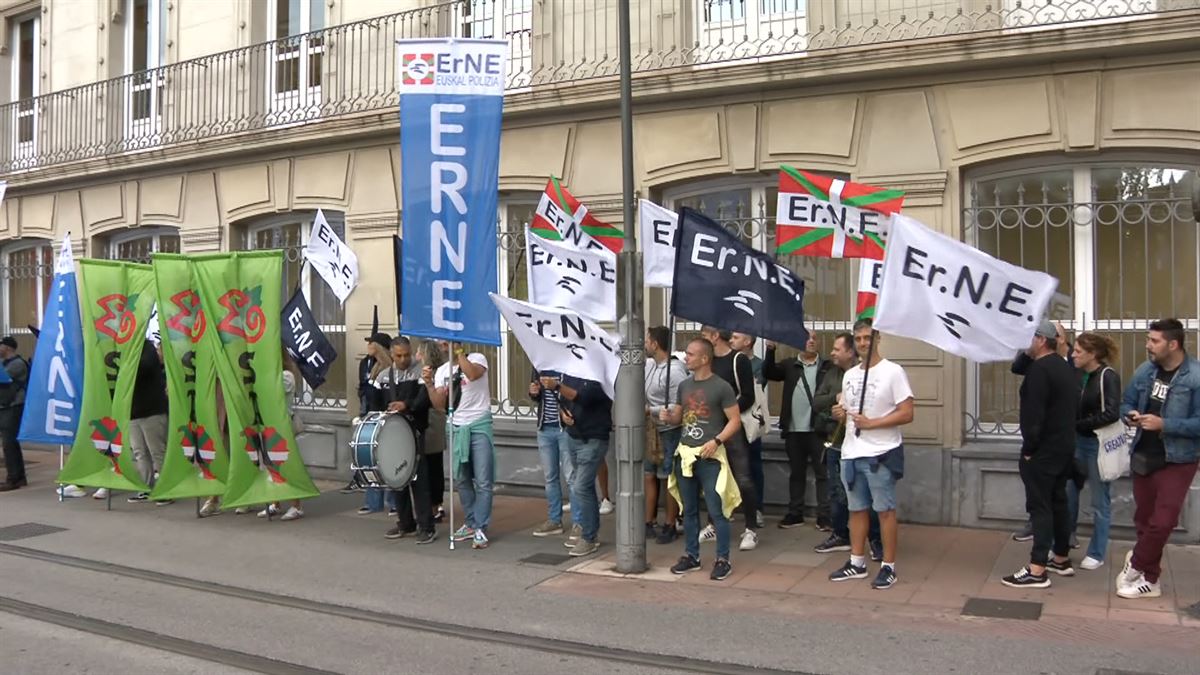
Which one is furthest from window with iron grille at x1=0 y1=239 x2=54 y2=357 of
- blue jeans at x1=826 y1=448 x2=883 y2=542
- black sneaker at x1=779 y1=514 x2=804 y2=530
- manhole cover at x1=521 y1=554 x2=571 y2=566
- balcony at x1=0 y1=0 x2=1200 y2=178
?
blue jeans at x1=826 y1=448 x2=883 y2=542

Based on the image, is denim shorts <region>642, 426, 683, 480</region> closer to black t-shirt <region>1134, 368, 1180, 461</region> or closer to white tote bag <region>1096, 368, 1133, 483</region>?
white tote bag <region>1096, 368, 1133, 483</region>

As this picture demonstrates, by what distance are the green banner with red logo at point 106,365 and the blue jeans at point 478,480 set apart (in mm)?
4051

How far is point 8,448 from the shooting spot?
12.3 m

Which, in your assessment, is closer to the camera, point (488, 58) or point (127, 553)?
point (488, 58)

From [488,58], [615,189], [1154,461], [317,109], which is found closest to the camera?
[1154,461]

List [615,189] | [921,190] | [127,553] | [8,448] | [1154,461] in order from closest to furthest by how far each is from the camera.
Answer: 1. [1154,461]
2. [127,553]
3. [921,190]
4. [615,189]
5. [8,448]

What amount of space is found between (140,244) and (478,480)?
9.40 meters

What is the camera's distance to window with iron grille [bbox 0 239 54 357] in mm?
16875

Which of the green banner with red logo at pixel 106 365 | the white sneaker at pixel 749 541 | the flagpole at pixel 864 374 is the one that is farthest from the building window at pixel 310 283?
the flagpole at pixel 864 374

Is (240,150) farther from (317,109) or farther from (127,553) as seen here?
(127,553)

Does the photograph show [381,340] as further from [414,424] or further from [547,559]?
[547,559]

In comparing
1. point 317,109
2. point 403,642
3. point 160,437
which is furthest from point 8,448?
point 403,642

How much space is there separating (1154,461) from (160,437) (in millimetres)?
9575

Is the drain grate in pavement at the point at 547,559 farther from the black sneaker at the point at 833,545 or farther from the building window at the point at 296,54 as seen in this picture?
the building window at the point at 296,54
